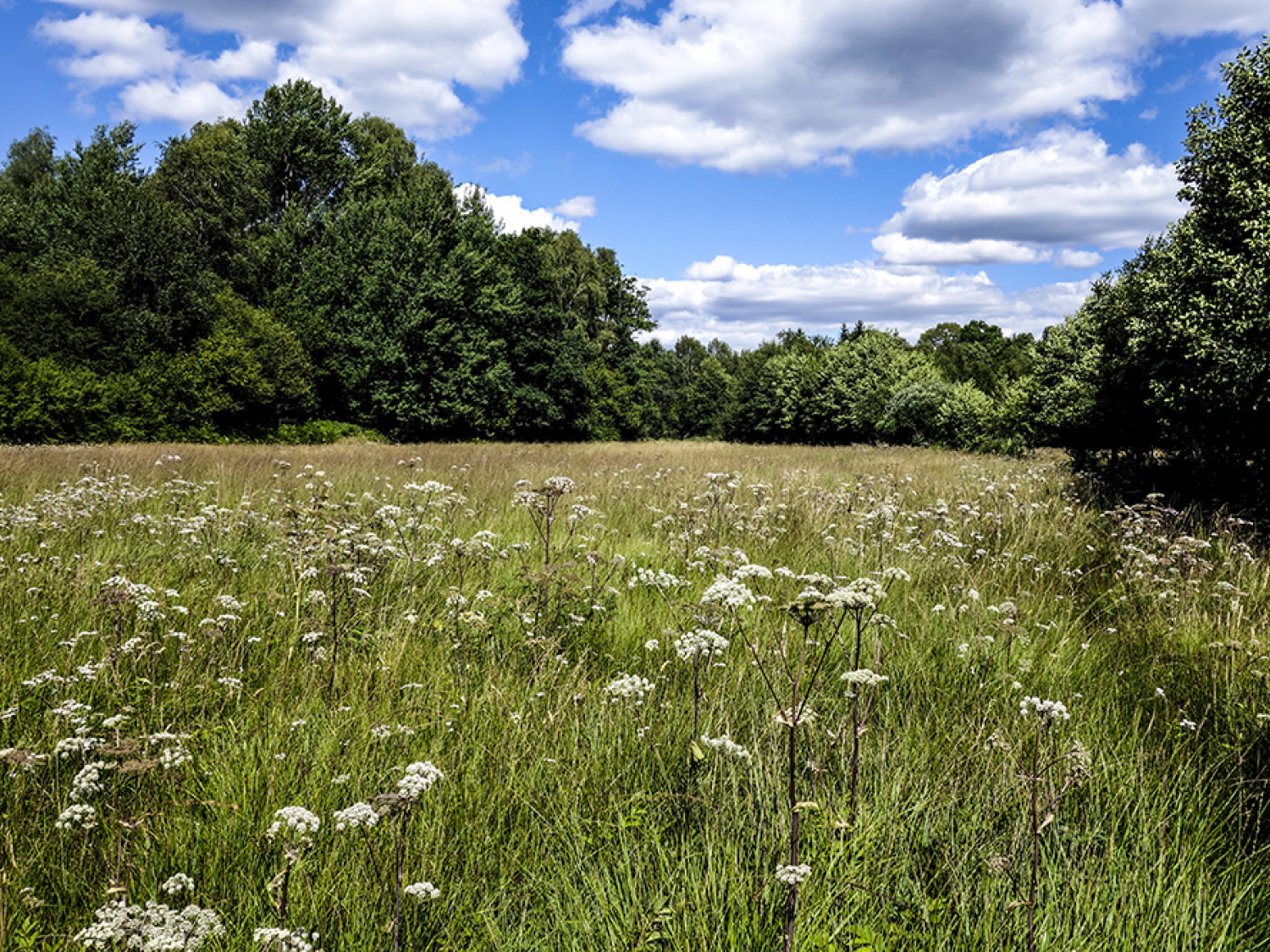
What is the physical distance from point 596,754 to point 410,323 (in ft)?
118

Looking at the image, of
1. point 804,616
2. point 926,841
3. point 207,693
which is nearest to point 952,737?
point 926,841

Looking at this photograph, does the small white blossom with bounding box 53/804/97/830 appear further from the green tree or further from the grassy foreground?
the green tree

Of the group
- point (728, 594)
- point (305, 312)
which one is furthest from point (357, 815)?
point (305, 312)

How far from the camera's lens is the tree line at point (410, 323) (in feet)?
33.5

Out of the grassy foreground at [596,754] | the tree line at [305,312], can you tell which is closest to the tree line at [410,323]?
the tree line at [305,312]

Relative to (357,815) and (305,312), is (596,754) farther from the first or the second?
(305,312)

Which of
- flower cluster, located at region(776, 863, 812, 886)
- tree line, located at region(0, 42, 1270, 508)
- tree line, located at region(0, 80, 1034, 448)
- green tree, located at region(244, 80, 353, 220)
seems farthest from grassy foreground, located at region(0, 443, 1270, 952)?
green tree, located at region(244, 80, 353, 220)

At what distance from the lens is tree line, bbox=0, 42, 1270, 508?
1022 centimetres

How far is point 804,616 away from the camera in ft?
6.45

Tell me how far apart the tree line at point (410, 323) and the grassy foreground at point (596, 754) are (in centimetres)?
689

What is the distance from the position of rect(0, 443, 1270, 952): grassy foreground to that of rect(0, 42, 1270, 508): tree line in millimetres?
6887

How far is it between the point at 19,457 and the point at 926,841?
13.8 meters

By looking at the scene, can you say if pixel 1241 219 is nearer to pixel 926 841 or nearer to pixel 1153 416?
pixel 1153 416

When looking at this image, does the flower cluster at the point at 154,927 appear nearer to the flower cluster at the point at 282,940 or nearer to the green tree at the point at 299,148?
the flower cluster at the point at 282,940
